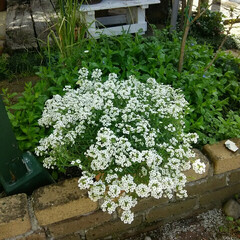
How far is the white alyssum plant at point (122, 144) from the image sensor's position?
1.61 meters

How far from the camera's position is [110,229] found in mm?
2082

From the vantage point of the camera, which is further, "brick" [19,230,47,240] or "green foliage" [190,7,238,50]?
"green foliage" [190,7,238,50]

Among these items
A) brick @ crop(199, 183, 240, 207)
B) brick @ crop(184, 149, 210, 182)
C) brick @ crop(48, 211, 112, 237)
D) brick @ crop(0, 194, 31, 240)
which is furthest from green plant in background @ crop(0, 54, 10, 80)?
brick @ crop(199, 183, 240, 207)

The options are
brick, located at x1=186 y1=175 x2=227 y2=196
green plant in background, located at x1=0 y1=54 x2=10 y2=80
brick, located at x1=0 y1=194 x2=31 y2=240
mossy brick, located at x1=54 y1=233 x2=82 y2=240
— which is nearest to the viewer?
brick, located at x1=0 y1=194 x2=31 y2=240

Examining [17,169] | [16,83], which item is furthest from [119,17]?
[17,169]

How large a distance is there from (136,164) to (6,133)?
2.51ft

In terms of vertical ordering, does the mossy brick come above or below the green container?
below

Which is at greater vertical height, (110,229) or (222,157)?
(222,157)

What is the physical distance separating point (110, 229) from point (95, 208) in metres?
0.28

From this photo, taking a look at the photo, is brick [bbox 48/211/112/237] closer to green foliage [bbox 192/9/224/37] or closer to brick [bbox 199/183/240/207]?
brick [bbox 199/183/240/207]

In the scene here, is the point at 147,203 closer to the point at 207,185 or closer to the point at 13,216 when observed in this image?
the point at 207,185

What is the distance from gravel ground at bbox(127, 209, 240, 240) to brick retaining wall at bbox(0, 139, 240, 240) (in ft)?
0.16

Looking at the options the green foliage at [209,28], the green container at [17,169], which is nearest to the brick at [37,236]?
the green container at [17,169]

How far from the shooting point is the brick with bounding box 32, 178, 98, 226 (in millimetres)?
1777
